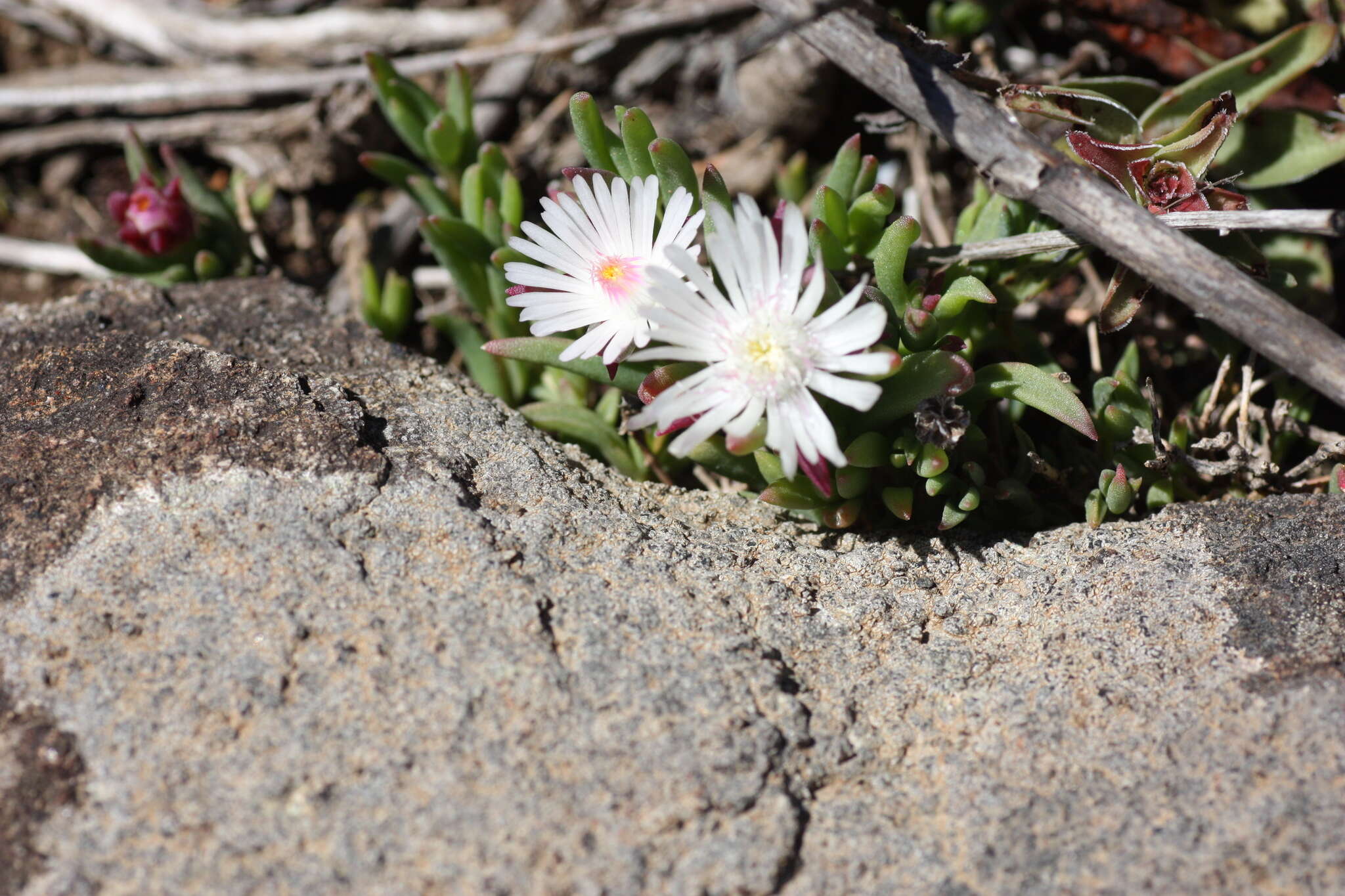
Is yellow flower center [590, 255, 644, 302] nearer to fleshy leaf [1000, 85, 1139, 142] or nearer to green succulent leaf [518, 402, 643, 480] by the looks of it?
green succulent leaf [518, 402, 643, 480]

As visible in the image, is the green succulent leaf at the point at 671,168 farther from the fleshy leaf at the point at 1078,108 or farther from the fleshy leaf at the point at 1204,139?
the fleshy leaf at the point at 1204,139

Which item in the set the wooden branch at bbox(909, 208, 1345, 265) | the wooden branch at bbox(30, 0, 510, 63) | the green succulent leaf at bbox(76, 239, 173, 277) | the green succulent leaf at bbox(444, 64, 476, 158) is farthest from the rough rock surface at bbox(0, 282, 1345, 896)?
the wooden branch at bbox(30, 0, 510, 63)

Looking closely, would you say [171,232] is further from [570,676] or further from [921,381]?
[921,381]

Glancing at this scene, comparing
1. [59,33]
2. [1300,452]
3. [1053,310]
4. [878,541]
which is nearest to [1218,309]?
[878,541]

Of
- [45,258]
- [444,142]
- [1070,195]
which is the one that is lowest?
[45,258]

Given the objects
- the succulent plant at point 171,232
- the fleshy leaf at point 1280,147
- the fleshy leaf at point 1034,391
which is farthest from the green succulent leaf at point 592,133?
the fleshy leaf at point 1280,147

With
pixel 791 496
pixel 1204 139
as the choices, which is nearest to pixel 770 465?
pixel 791 496
